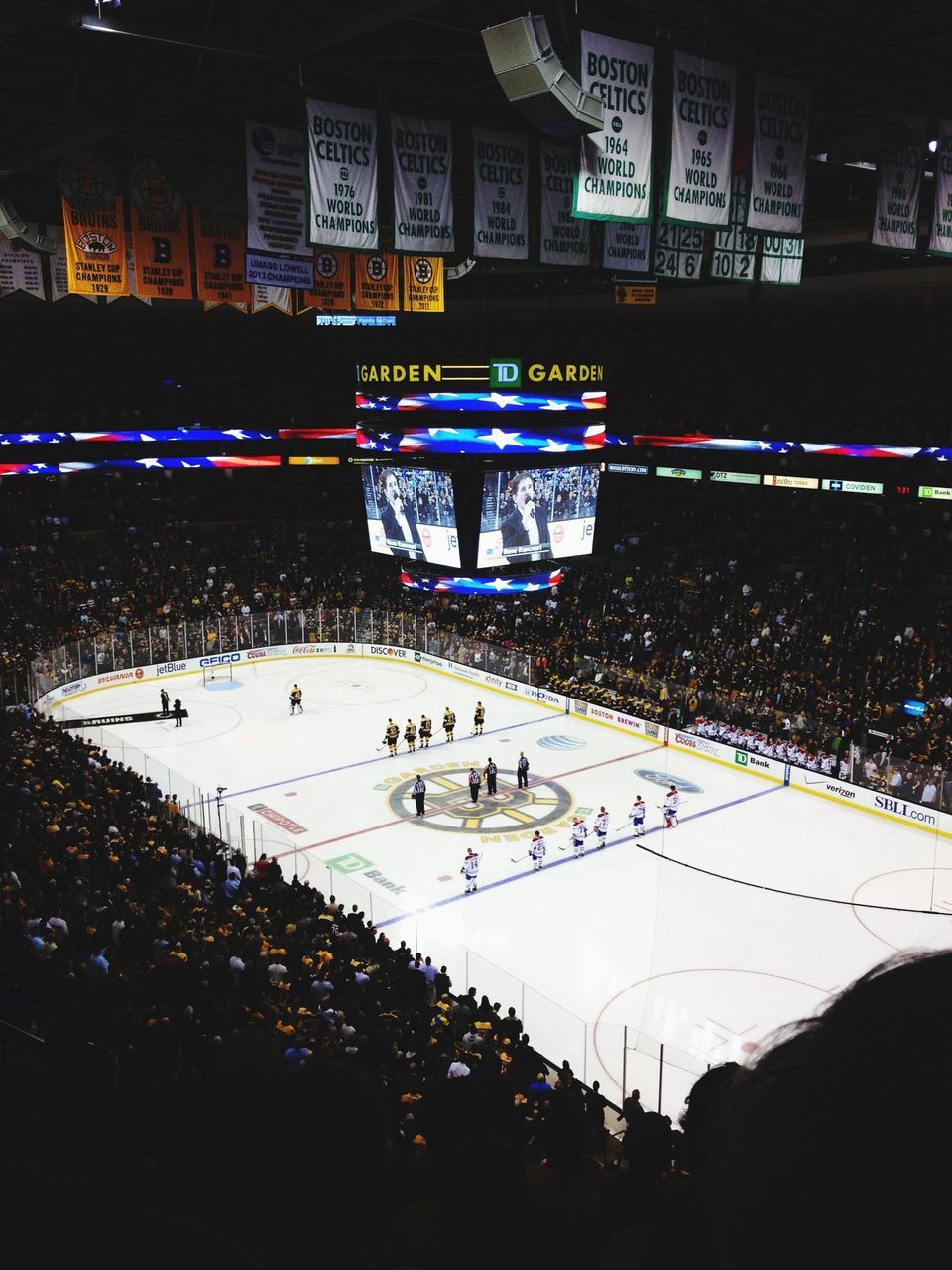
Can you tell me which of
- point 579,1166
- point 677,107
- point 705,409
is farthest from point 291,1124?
point 705,409

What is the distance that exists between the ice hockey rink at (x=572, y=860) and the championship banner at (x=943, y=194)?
10.8 metres

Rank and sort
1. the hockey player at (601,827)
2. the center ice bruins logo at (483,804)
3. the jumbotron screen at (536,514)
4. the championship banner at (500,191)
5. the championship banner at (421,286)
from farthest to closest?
the jumbotron screen at (536,514) → the championship banner at (421,286) → the center ice bruins logo at (483,804) → the hockey player at (601,827) → the championship banner at (500,191)

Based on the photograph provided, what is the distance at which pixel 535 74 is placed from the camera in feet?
39.4

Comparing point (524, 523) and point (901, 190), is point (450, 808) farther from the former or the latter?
point (901, 190)

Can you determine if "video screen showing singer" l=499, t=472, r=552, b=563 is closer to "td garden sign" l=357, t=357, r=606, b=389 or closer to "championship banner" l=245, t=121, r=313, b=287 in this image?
"td garden sign" l=357, t=357, r=606, b=389

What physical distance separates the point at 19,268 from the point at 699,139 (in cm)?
2076

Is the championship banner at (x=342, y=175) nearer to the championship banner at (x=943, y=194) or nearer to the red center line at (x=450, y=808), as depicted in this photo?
the championship banner at (x=943, y=194)

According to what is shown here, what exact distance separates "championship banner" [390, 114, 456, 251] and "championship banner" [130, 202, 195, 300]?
8.05m

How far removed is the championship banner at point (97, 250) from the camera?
22.2m

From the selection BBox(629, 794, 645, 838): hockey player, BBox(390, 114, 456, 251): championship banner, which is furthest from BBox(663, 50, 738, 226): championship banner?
BBox(629, 794, 645, 838): hockey player

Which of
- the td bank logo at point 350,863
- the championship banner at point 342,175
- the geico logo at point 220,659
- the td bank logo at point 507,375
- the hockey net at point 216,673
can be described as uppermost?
the championship banner at point 342,175

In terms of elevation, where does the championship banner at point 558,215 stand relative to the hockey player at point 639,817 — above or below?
above

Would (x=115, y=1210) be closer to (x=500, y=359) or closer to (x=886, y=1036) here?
(x=886, y=1036)

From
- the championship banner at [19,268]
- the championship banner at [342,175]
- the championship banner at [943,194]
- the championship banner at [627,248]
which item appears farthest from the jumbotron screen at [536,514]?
the championship banner at [19,268]
